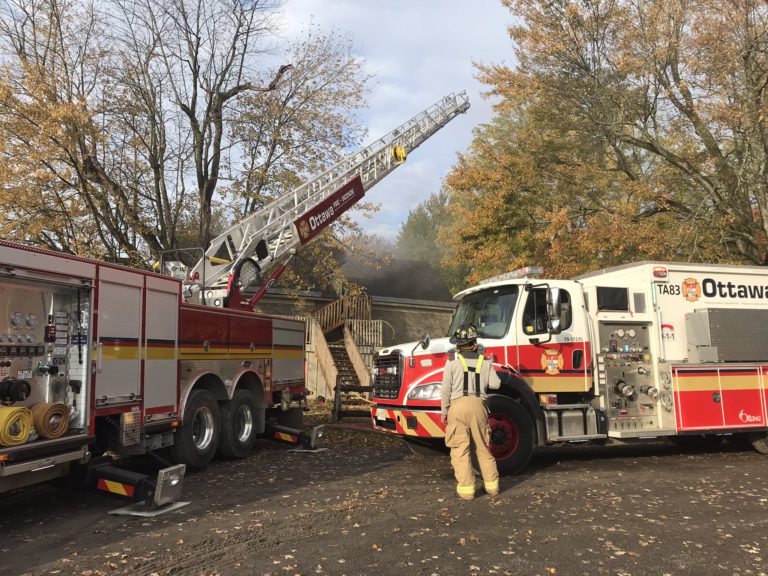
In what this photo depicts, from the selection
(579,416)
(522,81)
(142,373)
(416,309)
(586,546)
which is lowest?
(586,546)

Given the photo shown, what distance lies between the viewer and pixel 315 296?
23.9 metres

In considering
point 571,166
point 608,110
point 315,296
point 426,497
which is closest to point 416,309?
point 315,296

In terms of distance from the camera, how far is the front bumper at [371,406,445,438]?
24.7 ft

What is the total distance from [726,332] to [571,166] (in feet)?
26.5

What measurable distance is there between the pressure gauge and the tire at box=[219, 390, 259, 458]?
3.54 metres

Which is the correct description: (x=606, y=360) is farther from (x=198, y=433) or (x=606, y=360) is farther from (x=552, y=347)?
(x=198, y=433)

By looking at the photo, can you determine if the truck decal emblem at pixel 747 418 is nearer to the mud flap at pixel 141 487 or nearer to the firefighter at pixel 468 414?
the firefighter at pixel 468 414

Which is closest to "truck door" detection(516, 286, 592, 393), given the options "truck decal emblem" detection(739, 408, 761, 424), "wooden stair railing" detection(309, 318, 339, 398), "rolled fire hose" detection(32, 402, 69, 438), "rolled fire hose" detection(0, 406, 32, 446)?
"truck decal emblem" detection(739, 408, 761, 424)

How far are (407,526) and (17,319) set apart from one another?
13.3 feet

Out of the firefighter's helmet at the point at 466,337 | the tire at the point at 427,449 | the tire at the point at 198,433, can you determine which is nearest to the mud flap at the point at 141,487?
the tire at the point at 198,433

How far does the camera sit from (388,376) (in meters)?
8.53

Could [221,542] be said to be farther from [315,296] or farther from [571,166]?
[315,296]

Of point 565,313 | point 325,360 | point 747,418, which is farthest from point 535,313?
point 325,360

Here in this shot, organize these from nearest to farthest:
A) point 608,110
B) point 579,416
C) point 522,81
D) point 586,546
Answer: point 586,546
point 579,416
point 608,110
point 522,81
